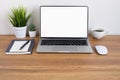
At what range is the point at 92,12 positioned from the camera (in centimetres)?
155

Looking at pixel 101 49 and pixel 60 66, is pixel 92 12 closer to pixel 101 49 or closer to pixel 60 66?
pixel 101 49

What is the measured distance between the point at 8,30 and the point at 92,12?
0.69m

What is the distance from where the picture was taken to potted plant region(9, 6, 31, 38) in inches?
58.6

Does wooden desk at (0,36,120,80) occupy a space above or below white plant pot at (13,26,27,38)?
below

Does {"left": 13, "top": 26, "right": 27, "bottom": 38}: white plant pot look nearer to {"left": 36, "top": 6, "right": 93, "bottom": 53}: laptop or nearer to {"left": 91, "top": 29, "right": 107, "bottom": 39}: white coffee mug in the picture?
{"left": 36, "top": 6, "right": 93, "bottom": 53}: laptop

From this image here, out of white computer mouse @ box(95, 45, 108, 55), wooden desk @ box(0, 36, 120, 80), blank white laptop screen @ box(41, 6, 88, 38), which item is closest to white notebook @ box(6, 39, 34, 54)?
wooden desk @ box(0, 36, 120, 80)

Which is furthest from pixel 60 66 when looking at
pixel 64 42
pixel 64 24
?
pixel 64 24

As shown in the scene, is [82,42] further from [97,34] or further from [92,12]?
[92,12]

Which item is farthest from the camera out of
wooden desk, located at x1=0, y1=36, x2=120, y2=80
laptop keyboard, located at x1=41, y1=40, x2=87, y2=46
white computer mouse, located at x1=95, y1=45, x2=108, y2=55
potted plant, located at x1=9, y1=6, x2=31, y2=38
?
potted plant, located at x1=9, y1=6, x2=31, y2=38

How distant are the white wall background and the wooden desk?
32 centimetres

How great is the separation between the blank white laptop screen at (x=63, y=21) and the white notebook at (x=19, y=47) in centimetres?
14

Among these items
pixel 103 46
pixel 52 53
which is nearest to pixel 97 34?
pixel 103 46

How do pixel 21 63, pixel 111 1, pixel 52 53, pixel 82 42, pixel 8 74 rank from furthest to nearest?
pixel 111 1 → pixel 82 42 → pixel 52 53 → pixel 21 63 → pixel 8 74

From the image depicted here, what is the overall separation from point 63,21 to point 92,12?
0.86ft
